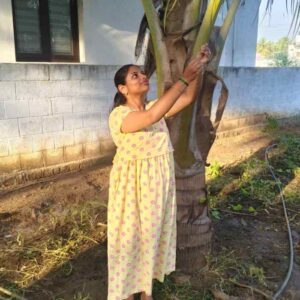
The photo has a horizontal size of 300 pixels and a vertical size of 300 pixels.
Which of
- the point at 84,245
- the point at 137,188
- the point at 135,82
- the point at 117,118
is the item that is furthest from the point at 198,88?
the point at 84,245

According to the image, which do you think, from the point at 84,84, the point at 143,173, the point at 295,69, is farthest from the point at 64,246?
the point at 295,69

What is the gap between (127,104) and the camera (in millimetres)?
2117

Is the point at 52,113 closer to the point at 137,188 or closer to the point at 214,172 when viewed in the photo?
the point at 214,172

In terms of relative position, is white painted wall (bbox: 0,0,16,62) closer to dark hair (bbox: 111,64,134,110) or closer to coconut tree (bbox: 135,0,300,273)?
coconut tree (bbox: 135,0,300,273)

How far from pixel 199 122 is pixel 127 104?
704 millimetres

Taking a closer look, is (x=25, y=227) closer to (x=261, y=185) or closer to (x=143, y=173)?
(x=143, y=173)

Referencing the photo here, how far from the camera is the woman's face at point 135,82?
2055mm

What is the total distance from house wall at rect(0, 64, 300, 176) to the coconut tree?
2.28 metres

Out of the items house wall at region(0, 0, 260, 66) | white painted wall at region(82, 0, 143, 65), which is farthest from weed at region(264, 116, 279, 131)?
white painted wall at region(82, 0, 143, 65)

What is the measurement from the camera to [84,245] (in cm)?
326

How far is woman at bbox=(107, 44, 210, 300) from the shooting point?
207 centimetres

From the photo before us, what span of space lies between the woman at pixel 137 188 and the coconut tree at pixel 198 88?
284 millimetres

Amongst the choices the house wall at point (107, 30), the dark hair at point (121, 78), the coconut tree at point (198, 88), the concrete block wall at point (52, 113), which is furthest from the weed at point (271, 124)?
Result: the dark hair at point (121, 78)

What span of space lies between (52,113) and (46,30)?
1994 millimetres
